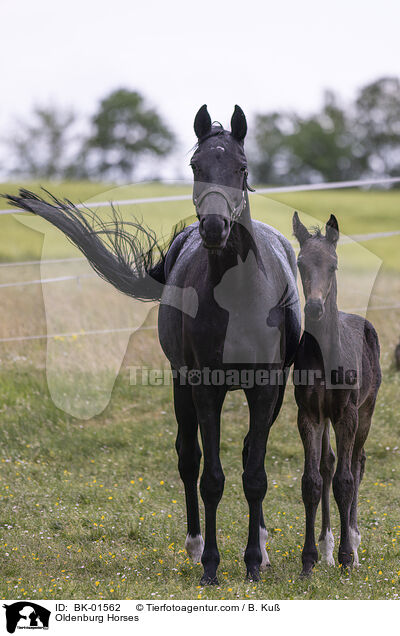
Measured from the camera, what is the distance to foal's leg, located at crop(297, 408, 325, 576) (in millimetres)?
5305

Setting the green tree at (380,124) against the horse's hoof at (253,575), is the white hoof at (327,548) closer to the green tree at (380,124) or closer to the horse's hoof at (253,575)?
the horse's hoof at (253,575)

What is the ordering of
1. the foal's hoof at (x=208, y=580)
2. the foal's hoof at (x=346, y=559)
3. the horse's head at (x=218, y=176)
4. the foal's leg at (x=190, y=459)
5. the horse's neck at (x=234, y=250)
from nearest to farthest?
1. the horse's head at (x=218, y=176)
2. the horse's neck at (x=234, y=250)
3. the foal's hoof at (x=208, y=580)
4. the foal's hoof at (x=346, y=559)
5. the foal's leg at (x=190, y=459)

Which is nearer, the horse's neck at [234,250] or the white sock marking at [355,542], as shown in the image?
the horse's neck at [234,250]

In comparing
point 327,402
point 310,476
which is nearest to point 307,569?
point 310,476

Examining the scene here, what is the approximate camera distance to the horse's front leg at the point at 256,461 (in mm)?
5102

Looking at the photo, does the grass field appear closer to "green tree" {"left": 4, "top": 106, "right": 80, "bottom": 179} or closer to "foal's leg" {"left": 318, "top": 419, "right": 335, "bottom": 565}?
"foal's leg" {"left": 318, "top": 419, "right": 335, "bottom": 565}

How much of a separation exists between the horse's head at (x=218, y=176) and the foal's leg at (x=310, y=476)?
1.56m

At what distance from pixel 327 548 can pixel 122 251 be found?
2927 millimetres

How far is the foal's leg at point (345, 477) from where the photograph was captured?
17.6 ft

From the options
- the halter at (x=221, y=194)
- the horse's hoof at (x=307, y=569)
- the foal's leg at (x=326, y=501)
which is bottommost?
the horse's hoof at (x=307, y=569)

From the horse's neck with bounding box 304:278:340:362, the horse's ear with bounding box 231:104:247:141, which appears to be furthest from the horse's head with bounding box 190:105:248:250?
the horse's neck with bounding box 304:278:340:362

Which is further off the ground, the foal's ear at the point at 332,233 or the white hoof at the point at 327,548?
the foal's ear at the point at 332,233
